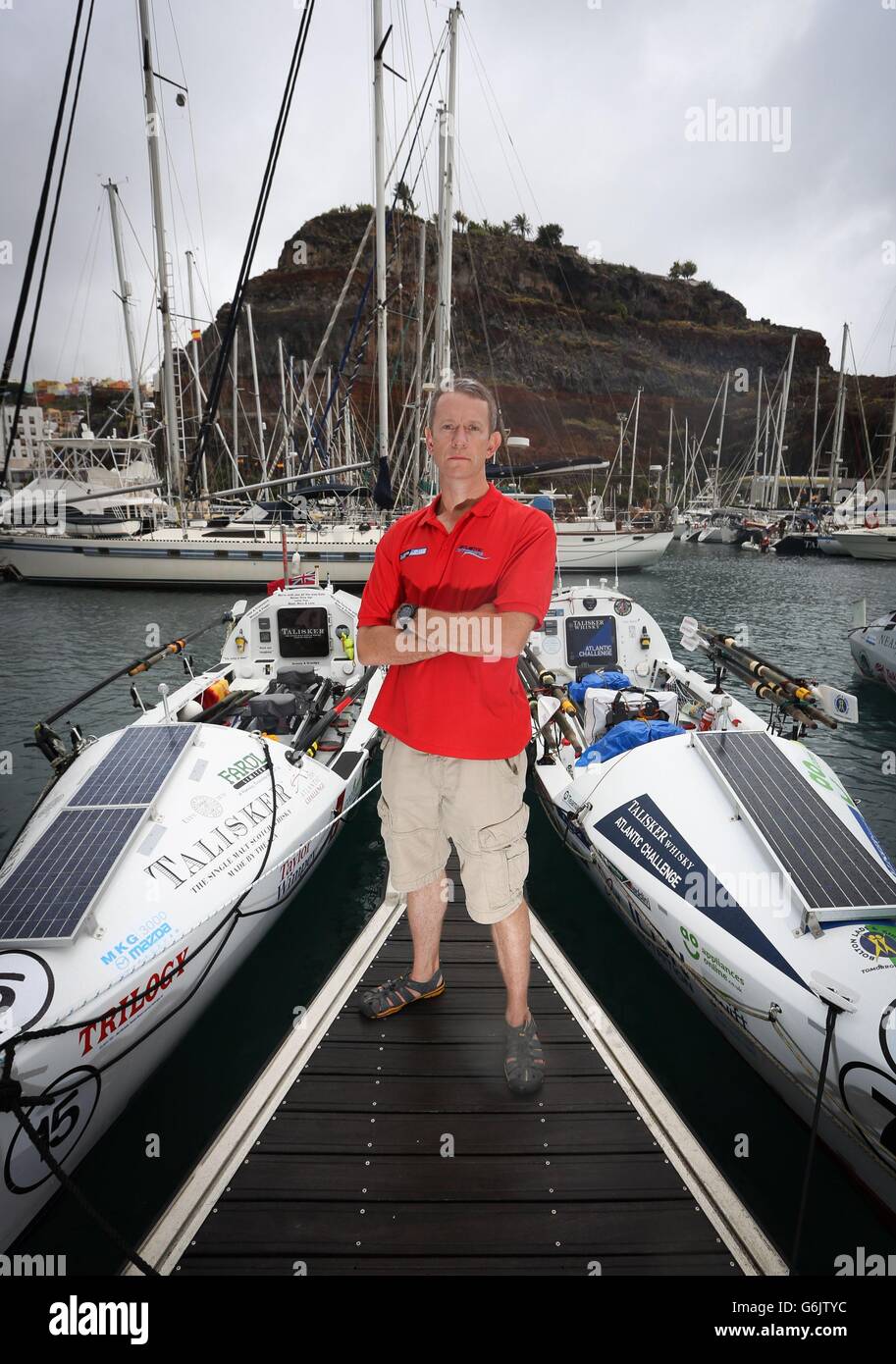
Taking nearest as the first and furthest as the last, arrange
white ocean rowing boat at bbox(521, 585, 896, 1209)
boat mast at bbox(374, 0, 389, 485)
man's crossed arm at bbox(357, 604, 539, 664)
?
man's crossed arm at bbox(357, 604, 539, 664), white ocean rowing boat at bbox(521, 585, 896, 1209), boat mast at bbox(374, 0, 389, 485)

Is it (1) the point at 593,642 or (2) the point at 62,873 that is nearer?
(2) the point at 62,873

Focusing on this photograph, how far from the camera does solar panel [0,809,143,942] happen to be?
126 inches

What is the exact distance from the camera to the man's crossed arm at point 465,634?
2.32m

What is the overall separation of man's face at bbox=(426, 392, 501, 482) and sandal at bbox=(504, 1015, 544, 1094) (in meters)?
2.46

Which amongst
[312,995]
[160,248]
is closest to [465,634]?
[312,995]

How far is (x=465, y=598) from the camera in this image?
2494mm

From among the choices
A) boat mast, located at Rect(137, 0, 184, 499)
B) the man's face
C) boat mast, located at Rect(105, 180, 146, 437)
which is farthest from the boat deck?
boat mast, located at Rect(105, 180, 146, 437)

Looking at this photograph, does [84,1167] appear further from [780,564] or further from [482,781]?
[780,564]

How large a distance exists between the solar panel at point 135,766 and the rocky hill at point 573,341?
181 feet

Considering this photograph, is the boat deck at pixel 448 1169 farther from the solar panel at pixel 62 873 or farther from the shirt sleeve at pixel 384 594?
the shirt sleeve at pixel 384 594

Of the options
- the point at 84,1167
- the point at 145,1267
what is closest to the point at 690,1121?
the point at 145,1267

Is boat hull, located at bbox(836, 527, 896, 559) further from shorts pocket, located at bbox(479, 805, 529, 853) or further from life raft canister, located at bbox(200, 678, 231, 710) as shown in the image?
shorts pocket, located at bbox(479, 805, 529, 853)

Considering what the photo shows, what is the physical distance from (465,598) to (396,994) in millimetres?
2284

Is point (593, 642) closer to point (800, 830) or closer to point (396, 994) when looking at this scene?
point (800, 830)
